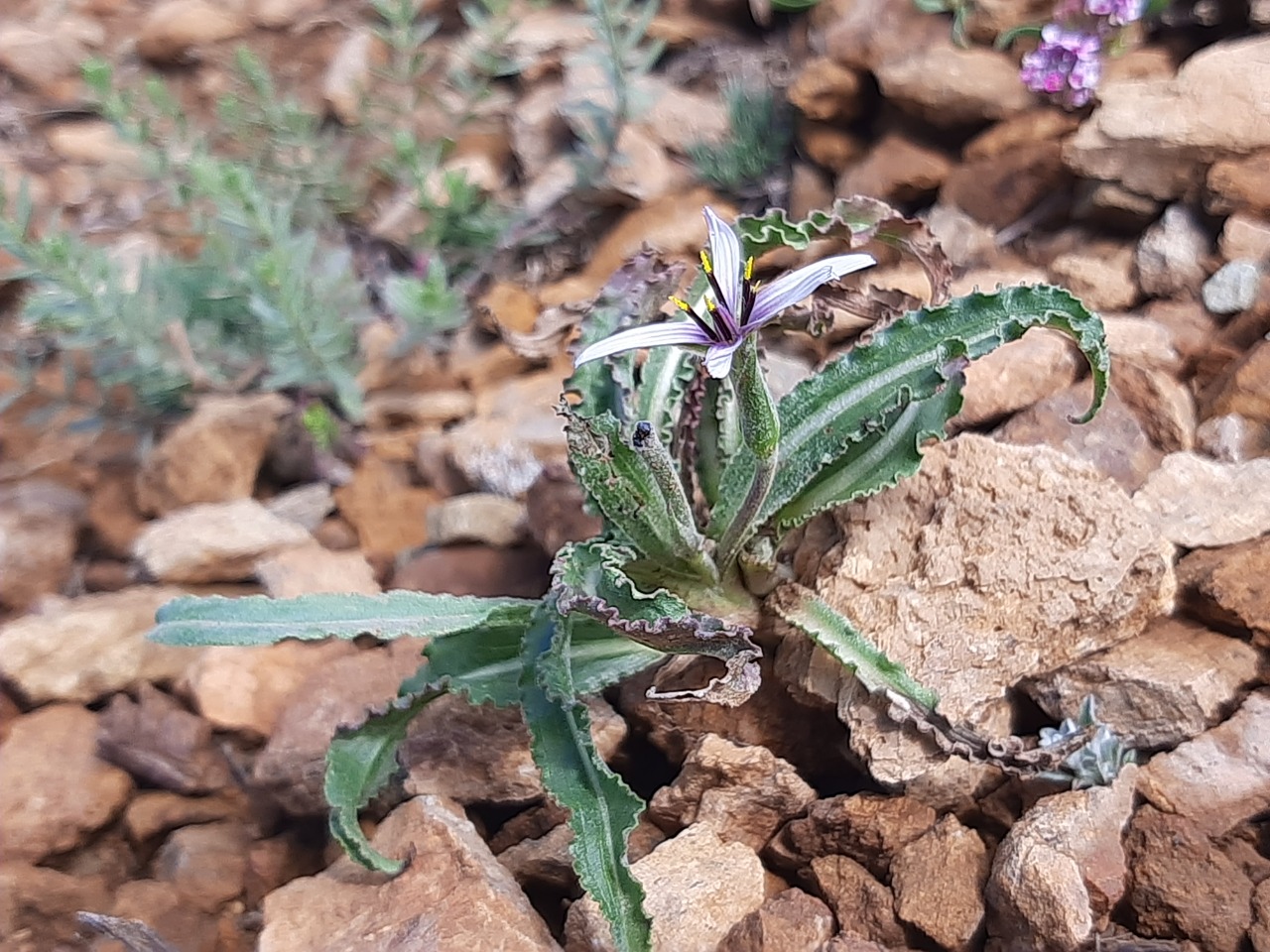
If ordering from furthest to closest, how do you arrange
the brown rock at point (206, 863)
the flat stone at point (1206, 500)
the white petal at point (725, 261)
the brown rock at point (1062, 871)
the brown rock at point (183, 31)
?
1. the brown rock at point (183, 31)
2. the brown rock at point (206, 863)
3. the flat stone at point (1206, 500)
4. the brown rock at point (1062, 871)
5. the white petal at point (725, 261)

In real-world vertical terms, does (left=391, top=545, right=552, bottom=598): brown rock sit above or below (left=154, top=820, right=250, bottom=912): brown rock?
above

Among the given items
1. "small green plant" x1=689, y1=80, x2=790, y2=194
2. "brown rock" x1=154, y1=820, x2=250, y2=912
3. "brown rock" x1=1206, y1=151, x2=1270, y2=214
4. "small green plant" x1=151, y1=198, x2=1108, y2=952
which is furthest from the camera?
"small green plant" x1=689, y1=80, x2=790, y2=194

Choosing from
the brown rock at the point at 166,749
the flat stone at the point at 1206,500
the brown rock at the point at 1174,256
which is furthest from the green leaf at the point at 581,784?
the brown rock at the point at 1174,256

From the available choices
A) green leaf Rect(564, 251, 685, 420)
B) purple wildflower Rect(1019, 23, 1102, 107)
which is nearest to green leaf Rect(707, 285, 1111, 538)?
green leaf Rect(564, 251, 685, 420)

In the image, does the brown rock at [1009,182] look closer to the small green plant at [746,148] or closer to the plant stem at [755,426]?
the small green plant at [746,148]

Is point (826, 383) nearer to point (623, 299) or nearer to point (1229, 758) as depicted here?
point (623, 299)

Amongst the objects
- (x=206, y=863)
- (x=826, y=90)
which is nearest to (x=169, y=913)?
(x=206, y=863)

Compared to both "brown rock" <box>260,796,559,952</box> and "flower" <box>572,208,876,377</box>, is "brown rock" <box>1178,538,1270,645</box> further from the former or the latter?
"brown rock" <box>260,796,559,952</box>
